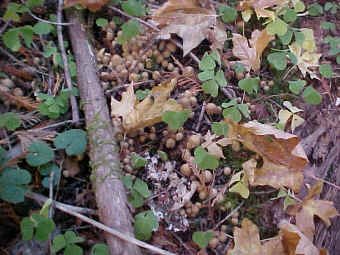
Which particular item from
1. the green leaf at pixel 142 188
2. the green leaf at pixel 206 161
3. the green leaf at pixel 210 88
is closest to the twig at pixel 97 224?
the green leaf at pixel 142 188

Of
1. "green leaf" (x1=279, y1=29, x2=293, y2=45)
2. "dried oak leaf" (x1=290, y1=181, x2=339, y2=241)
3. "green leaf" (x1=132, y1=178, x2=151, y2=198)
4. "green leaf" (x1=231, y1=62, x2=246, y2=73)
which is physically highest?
"green leaf" (x1=279, y1=29, x2=293, y2=45)

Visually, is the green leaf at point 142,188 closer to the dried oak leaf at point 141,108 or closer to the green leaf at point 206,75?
the dried oak leaf at point 141,108

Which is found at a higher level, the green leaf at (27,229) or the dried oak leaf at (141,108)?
the dried oak leaf at (141,108)

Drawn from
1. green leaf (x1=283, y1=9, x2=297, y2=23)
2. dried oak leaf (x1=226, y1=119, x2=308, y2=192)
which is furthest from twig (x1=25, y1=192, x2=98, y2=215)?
green leaf (x1=283, y1=9, x2=297, y2=23)

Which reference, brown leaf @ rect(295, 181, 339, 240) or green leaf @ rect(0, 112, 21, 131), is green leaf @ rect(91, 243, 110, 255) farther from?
brown leaf @ rect(295, 181, 339, 240)

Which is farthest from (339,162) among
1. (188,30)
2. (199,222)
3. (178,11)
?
(178,11)

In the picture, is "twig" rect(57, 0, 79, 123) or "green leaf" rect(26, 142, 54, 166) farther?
"twig" rect(57, 0, 79, 123)
